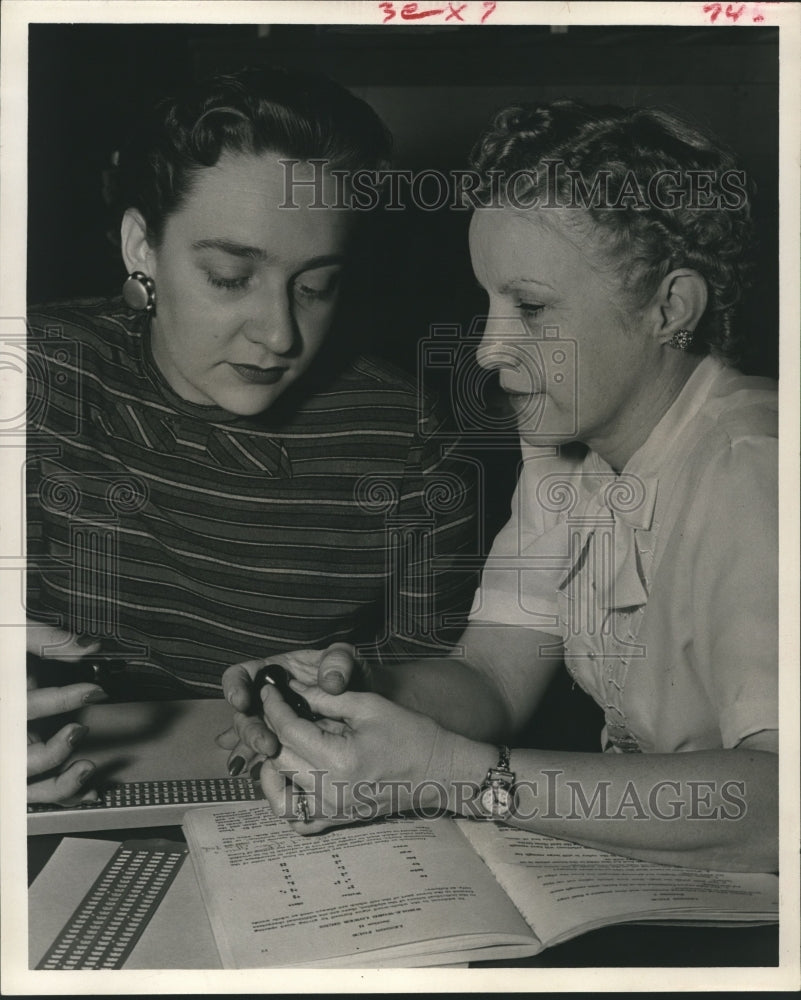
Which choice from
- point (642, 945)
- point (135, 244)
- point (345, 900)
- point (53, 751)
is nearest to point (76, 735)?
point (53, 751)

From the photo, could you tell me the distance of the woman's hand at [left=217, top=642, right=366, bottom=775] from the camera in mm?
1302

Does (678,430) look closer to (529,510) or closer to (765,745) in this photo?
(529,510)

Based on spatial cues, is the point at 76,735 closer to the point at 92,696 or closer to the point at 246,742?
the point at 92,696

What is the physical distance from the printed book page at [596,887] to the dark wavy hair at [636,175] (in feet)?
2.30

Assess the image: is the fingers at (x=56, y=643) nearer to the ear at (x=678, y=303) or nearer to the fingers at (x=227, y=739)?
the fingers at (x=227, y=739)

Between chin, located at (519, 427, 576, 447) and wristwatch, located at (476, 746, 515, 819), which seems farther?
chin, located at (519, 427, 576, 447)

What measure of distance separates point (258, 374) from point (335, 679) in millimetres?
412

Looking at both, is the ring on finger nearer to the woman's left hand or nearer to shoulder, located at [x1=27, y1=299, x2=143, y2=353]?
the woman's left hand

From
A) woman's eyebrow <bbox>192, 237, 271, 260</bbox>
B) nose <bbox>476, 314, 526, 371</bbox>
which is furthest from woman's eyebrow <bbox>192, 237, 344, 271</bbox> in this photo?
nose <bbox>476, 314, 526, 371</bbox>

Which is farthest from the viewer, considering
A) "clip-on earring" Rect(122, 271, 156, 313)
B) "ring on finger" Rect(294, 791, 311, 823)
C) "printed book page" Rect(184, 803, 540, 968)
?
"clip-on earring" Rect(122, 271, 156, 313)

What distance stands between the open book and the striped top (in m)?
0.27

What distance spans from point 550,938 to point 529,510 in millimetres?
538

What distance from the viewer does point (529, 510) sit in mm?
1371

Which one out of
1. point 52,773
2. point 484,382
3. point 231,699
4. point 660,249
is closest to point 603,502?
point 484,382
